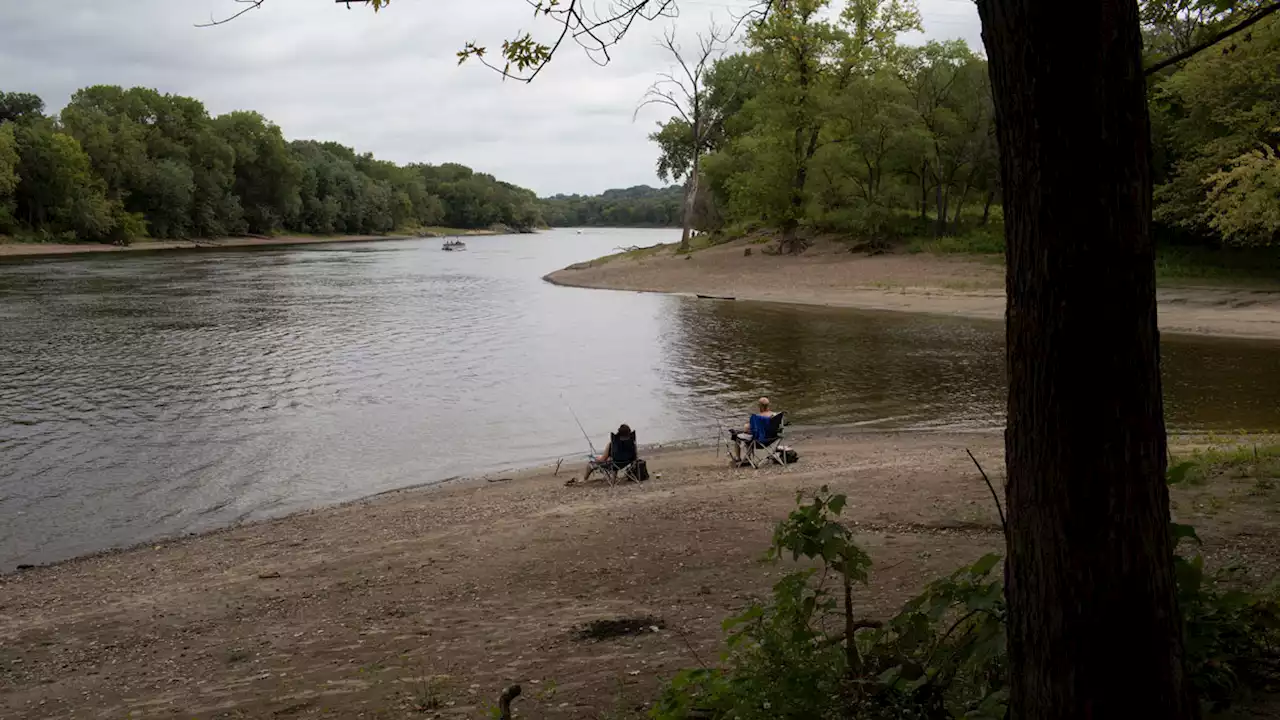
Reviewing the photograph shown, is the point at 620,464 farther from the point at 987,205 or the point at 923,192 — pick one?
the point at 923,192

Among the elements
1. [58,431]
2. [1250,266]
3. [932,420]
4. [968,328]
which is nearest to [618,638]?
[932,420]

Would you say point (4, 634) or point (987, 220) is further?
point (987, 220)

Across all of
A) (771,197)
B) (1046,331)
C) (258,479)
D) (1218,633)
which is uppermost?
(771,197)

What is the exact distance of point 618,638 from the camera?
6160 millimetres

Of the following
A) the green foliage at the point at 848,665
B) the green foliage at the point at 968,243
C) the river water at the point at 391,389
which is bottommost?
the river water at the point at 391,389

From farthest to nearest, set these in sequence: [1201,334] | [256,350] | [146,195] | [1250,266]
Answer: [146,195], [1250,266], [256,350], [1201,334]

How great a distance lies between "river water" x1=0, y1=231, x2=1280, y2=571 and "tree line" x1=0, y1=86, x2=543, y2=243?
174 feet

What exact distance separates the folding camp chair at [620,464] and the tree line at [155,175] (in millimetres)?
86212

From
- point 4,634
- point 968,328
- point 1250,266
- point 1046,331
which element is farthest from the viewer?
point 1250,266

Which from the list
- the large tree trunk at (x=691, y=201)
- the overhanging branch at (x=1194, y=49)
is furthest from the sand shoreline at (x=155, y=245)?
the overhanging branch at (x=1194, y=49)

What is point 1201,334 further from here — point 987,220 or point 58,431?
point 58,431

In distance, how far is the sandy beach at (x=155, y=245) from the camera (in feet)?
279

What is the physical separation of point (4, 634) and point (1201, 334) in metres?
30.2

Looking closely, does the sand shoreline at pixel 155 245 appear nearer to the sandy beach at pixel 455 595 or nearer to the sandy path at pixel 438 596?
the sandy path at pixel 438 596
